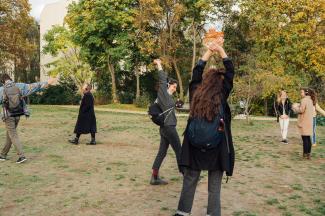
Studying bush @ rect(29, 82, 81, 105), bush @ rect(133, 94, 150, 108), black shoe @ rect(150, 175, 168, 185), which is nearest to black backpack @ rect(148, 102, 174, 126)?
black shoe @ rect(150, 175, 168, 185)

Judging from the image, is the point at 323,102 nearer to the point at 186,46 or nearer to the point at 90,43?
the point at 186,46

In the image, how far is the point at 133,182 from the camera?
26.2ft

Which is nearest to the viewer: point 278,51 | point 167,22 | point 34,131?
point 34,131

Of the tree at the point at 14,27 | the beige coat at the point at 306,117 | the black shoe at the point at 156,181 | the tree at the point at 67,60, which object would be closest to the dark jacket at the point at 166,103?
the black shoe at the point at 156,181

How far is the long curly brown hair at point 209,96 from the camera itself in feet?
16.3

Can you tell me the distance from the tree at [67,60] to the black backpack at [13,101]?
31.9m

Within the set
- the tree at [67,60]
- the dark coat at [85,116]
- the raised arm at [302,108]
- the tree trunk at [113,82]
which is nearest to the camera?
the raised arm at [302,108]

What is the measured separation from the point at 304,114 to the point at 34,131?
10137 mm

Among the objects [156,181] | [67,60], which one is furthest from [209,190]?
[67,60]

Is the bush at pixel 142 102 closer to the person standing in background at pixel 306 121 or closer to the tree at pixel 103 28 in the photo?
the tree at pixel 103 28

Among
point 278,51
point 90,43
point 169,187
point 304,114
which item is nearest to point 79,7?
point 90,43

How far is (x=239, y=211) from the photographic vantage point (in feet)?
20.4

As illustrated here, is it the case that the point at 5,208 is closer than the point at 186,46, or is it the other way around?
the point at 5,208

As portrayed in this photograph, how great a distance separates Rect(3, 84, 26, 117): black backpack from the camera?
9.48 m
